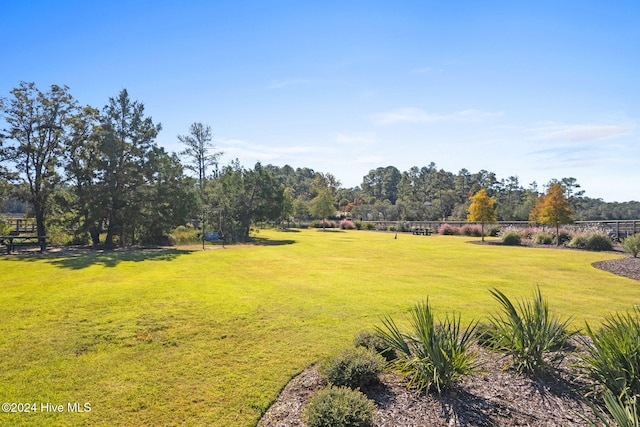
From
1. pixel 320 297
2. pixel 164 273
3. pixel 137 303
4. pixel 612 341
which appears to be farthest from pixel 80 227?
pixel 612 341

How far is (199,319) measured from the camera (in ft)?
24.5

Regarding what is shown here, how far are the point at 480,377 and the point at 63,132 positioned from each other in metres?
25.8

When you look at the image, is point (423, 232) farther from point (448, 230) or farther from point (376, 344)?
point (376, 344)

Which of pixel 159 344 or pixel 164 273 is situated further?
pixel 164 273

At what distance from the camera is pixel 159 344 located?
6141 mm

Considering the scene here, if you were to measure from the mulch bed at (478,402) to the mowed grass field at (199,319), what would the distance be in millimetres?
404

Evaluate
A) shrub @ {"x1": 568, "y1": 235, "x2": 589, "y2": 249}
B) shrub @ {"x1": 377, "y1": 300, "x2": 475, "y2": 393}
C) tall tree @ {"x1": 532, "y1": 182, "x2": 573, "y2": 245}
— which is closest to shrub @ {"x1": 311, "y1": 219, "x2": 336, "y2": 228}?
tall tree @ {"x1": 532, "y1": 182, "x2": 573, "y2": 245}

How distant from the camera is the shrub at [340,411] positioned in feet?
11.0

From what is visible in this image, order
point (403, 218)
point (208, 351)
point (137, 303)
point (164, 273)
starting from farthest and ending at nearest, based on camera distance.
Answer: point (403, 218)
point (164, 273)
point (137, 303)
point (208, 351)

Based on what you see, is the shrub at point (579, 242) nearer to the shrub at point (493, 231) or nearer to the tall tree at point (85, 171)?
the shrub at point (493, 231)

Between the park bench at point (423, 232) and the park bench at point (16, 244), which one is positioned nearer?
the park bench at point (16, 244)

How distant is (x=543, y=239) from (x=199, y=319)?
88.9 feet

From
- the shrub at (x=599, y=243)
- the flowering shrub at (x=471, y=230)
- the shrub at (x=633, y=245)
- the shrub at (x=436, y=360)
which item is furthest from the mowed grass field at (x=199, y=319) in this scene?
the flowering shrub at (x=471, y=230)

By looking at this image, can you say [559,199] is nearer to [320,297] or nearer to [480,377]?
[320,297]
